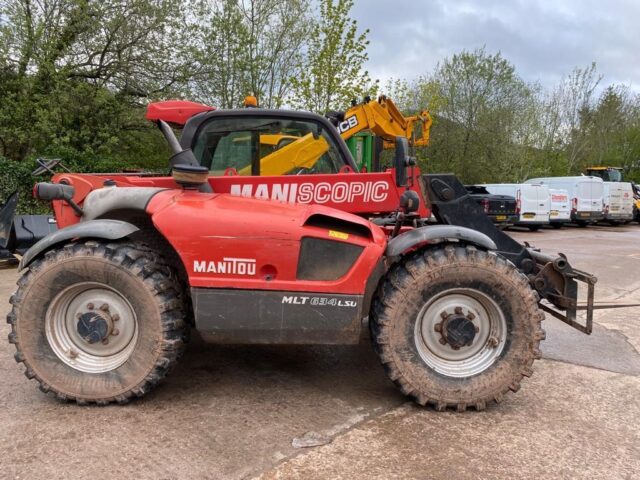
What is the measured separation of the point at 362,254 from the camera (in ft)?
10.9

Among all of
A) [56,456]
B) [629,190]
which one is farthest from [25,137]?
[629,190]

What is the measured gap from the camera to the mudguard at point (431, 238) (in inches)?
134

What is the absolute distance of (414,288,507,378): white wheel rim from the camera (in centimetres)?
342

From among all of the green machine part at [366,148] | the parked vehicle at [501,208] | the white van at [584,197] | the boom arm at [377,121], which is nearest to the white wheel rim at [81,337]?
the boom arm at [377,121]

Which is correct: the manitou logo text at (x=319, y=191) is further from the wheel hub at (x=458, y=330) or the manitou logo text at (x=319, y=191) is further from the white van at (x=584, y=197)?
the white van at (x=584, y=197)

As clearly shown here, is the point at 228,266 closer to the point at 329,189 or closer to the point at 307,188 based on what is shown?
the point at 307,188

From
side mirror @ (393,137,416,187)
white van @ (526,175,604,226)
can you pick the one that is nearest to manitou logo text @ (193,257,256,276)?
side mirror @ (393,137,416,187)

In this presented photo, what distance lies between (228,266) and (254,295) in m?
0.25

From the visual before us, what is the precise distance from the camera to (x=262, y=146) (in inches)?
170

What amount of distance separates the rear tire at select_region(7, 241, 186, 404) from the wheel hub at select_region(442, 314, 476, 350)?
69.8 inches

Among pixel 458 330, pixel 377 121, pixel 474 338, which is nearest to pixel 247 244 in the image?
pixel 458 330

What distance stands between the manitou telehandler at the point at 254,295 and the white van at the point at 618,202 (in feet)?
80.7

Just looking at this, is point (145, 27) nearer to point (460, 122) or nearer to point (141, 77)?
point (141, 77)

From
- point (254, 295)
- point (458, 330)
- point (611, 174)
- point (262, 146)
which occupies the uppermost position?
point (611, 174)
